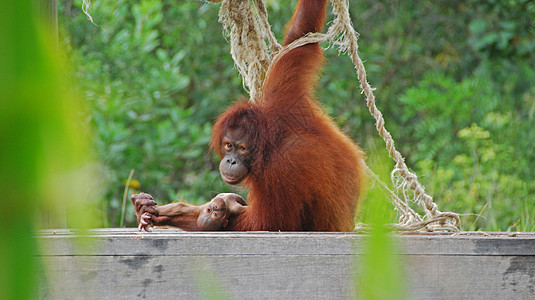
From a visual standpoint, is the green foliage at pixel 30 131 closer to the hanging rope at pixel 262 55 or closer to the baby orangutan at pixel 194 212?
the baby orangutan at pixel 194 212

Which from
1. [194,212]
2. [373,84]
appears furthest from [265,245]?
[373,84]

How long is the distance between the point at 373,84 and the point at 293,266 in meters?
Result: 6.20

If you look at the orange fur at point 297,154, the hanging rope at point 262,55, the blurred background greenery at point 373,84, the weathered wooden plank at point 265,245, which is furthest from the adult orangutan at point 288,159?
the blurred background greenery at point 373,84

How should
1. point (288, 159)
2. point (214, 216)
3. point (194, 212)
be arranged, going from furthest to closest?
point (194, 212)
point (214, 216)
point (288, 159)

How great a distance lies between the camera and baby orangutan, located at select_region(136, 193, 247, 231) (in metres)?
3.18

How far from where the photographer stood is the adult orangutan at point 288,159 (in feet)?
9.93

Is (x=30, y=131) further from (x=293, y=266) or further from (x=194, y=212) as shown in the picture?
(x=194, y=212)

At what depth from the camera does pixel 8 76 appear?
0.26 metres

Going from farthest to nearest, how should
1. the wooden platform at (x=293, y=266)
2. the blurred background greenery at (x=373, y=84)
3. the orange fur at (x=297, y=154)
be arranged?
the blurred background greenery at (x=373, y=84) < the orange fur at (x=297, y=154) < the wooden platform at (x=293, y=266)

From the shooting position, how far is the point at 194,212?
3.40 meters

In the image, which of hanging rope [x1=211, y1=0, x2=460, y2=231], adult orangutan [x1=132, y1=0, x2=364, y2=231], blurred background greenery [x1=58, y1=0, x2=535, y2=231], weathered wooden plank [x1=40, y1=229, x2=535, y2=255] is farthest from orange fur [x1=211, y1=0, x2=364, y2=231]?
blurred background greenery [x1=58, y1=0, x2=535, y2=231]

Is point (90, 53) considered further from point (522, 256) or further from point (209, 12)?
point (522, 256)

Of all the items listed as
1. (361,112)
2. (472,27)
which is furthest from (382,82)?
(472,27)

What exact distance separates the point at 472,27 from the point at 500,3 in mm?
543
